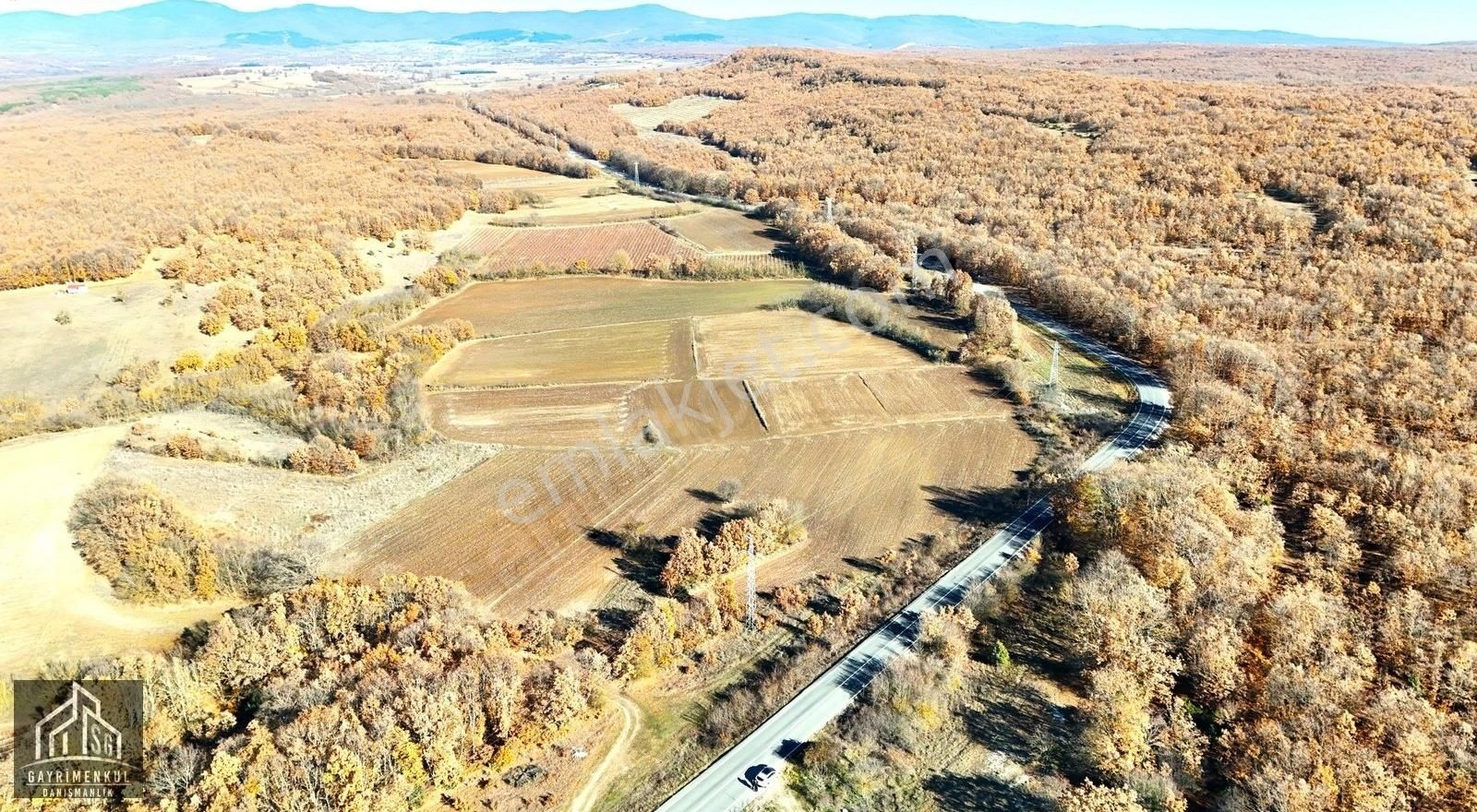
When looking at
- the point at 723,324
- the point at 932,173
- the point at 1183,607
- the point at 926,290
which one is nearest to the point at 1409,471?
the point at 1183,607

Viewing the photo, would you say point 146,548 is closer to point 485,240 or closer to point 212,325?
point 212,325

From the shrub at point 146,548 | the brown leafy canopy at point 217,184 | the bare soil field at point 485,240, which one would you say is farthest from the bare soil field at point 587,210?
the shrub at point 146,548

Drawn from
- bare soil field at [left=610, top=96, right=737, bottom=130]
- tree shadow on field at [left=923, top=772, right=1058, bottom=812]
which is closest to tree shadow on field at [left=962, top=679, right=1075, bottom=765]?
tree shadow on field at [left=923, top=772, right=1058, bottom=812]

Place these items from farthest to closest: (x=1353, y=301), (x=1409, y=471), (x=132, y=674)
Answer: (x=1353, y=301)
(x=1409, y=471)
(x=132, y=674)

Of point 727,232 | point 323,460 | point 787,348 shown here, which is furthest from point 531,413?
point 727,232

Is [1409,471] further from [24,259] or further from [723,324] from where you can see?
[24,259]
